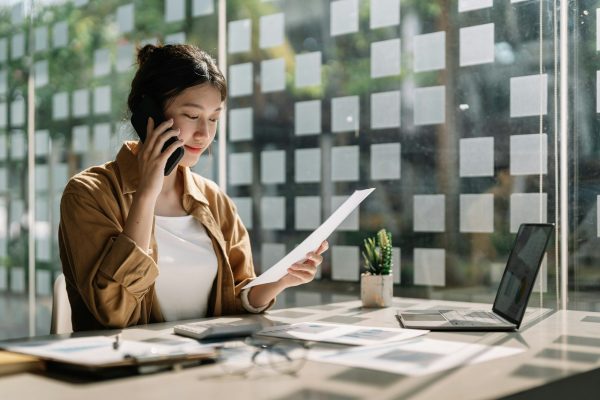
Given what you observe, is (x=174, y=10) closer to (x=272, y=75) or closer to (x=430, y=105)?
(x=272, y=75)

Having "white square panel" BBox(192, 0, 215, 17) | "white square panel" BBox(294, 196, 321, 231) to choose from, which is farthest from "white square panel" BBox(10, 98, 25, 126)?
"white square panel" BBox(294, 196, 321, 231)

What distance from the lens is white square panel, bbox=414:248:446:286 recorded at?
2719 mm

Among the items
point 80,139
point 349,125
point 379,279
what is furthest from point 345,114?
point 80,139

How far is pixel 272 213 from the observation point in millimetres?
3328

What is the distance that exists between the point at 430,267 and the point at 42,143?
2504 mm

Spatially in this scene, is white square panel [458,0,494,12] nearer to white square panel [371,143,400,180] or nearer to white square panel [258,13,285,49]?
white square panel [371,143,400,180]

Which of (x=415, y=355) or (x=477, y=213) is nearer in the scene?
(x=415, y=355)

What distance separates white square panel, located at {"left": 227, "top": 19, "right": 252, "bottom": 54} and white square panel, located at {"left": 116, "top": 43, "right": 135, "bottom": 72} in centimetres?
70

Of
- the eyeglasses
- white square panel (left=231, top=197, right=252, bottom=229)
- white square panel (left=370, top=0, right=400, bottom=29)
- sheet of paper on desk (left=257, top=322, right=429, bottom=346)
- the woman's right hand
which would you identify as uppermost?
white square panel (left=370, top=0, right=400, bottom=29)

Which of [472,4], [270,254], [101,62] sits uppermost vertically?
[101,62]

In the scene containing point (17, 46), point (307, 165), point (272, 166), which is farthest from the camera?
point (17, 46)

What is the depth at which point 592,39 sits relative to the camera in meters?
2.41

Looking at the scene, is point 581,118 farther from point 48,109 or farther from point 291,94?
point 48,109

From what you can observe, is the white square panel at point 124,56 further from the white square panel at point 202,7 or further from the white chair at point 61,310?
the white chair at point 61,310
